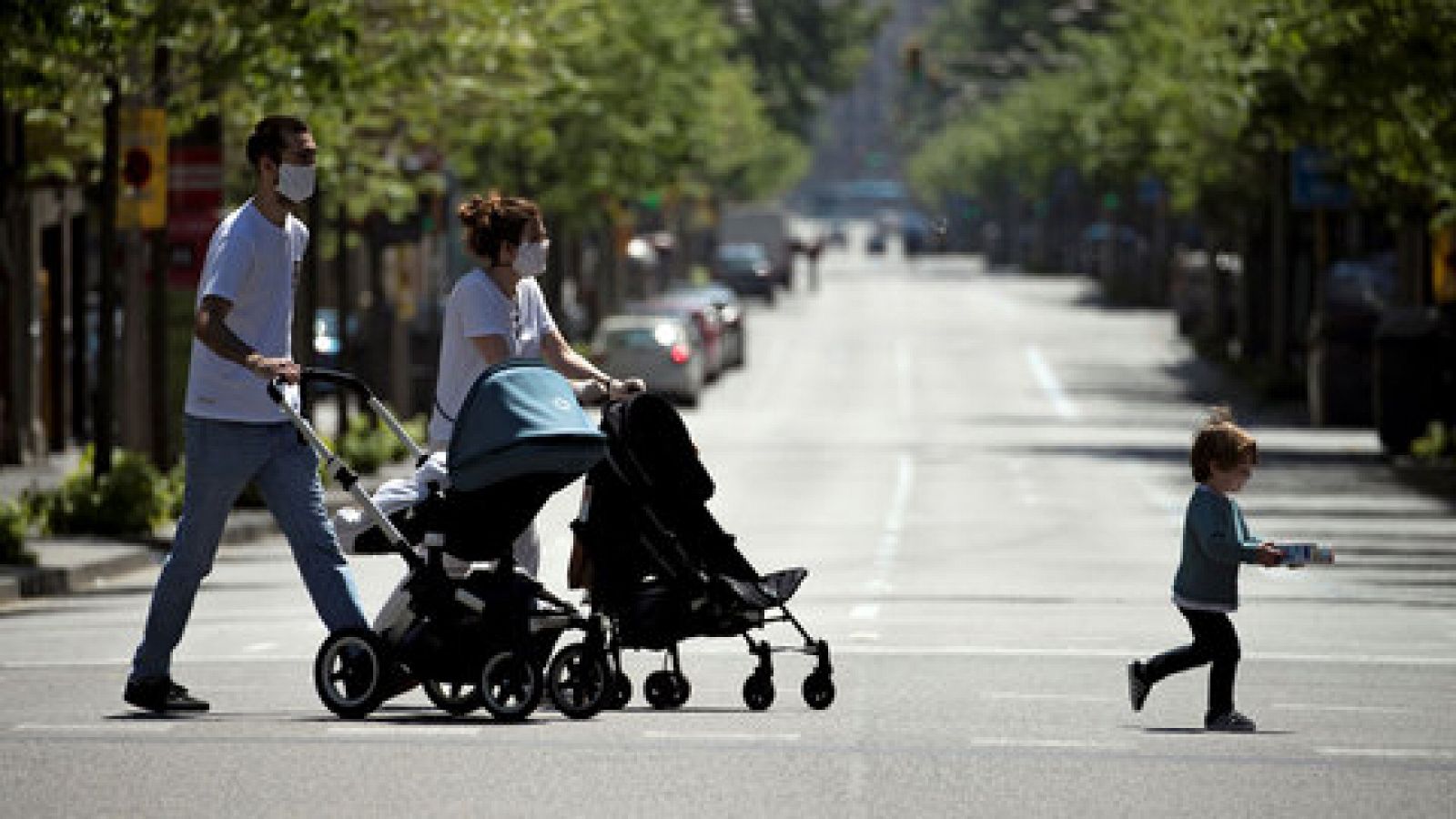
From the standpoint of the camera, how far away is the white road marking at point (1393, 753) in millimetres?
12008

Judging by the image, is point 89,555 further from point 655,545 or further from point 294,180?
point 655,545

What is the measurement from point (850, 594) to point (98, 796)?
445 inches

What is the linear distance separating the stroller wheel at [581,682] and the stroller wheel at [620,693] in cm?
25

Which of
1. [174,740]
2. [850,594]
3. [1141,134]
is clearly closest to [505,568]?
[174,740]

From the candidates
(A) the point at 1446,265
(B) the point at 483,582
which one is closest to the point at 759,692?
(B) the point at 483,582

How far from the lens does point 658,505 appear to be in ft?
41.8

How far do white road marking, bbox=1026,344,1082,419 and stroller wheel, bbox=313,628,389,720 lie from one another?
1782 inches

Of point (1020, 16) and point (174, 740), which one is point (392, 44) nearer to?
point (174, 740)

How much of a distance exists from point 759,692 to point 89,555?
11466 mm

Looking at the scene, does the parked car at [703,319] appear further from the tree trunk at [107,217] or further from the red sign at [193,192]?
the tree trunk at [107,217]

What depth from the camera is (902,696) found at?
556 inches

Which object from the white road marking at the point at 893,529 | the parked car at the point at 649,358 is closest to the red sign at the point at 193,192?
the white road marking at the point at 893,529

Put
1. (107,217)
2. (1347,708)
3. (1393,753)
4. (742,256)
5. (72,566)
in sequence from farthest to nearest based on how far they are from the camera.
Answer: (742,256) → (107,217) → (72,566) → (1347,708) → (1393,753)

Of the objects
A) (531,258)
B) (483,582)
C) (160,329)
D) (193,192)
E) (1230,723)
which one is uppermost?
(531,258)
